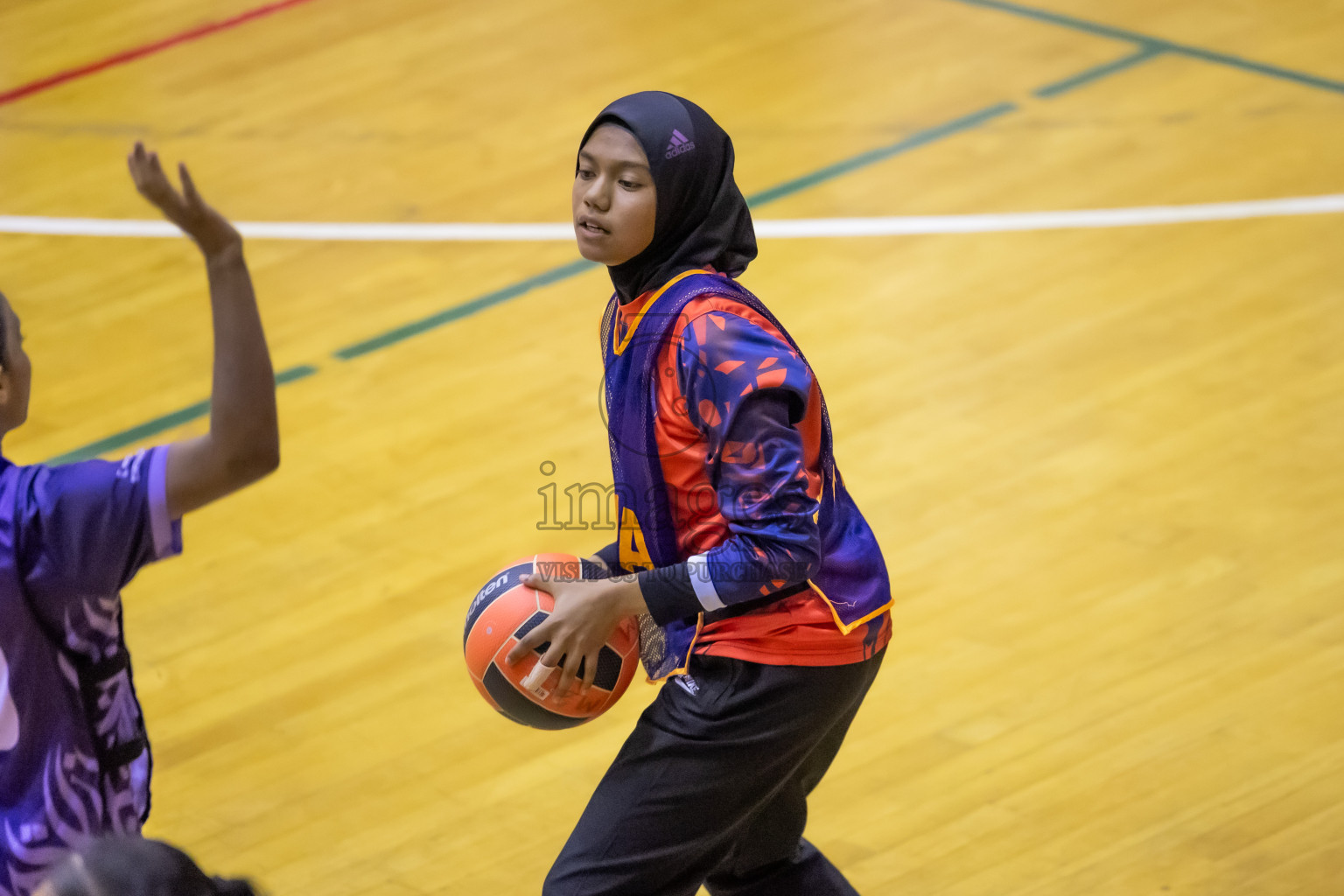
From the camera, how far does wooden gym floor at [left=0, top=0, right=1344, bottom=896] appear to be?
367 cm

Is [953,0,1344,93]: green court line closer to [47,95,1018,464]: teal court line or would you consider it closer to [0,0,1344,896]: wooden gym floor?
[0,0,1344,896]: wooden gym floor

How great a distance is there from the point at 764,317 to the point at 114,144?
210 inches

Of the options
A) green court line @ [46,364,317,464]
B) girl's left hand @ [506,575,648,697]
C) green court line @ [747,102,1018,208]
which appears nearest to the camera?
girl's left hand @ [506,575,648,697]

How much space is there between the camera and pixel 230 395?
1.87m

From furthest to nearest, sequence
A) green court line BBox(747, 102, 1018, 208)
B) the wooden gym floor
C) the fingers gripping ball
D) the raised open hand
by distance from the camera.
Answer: green court line BBox(747, 102, 1018, 208) → the wooden gym floor → the fingers gripping ball → the raised open hand

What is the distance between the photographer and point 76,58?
7.93 m

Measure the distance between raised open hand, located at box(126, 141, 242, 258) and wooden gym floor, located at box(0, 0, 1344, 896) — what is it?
1994mm

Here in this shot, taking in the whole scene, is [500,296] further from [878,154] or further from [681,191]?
[681,191]

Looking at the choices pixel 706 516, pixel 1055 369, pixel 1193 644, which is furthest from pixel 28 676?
pixel 1055 369

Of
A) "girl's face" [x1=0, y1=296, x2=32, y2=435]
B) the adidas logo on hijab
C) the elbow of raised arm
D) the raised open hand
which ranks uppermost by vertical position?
the raised open hand

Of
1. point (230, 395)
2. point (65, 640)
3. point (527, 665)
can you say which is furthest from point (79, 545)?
point (527, 665)

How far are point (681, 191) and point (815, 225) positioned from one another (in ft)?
11.9

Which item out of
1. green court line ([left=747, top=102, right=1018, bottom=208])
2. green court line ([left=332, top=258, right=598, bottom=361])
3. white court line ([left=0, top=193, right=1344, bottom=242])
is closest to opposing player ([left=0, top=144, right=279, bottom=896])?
green court line ([left=332, top=258, right=598, bottom=361])

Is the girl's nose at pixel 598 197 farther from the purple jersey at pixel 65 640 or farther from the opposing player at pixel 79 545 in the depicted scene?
the purple jersey at pixel 65 640
